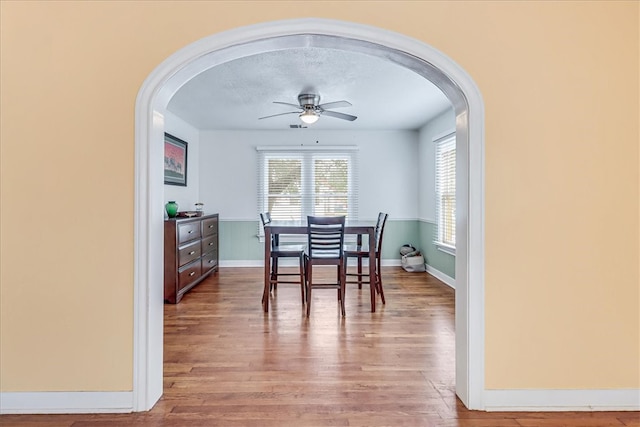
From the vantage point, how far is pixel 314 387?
6.47 ft

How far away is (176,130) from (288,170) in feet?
5.77

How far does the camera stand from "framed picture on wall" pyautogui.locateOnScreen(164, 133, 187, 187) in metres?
4.43

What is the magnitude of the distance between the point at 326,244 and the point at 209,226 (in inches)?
92.3

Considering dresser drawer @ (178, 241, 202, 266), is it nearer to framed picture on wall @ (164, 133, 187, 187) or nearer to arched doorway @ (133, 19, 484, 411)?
framed picture on wall @ (164, 133, 187, 187)

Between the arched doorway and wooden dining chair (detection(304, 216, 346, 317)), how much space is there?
156cm

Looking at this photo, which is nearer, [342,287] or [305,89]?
[342,287]

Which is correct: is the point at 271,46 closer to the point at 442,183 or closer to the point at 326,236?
the point at 326,236

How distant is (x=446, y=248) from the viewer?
4.46m

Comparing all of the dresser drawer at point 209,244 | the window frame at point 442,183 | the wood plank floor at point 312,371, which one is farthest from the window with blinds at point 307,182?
the wood plank floor at point 312,371

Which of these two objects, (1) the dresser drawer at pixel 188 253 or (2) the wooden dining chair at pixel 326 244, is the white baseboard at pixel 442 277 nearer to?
(2) the wooden dining chair at pixel 326 244

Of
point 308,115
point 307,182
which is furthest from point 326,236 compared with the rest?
point 307,182
